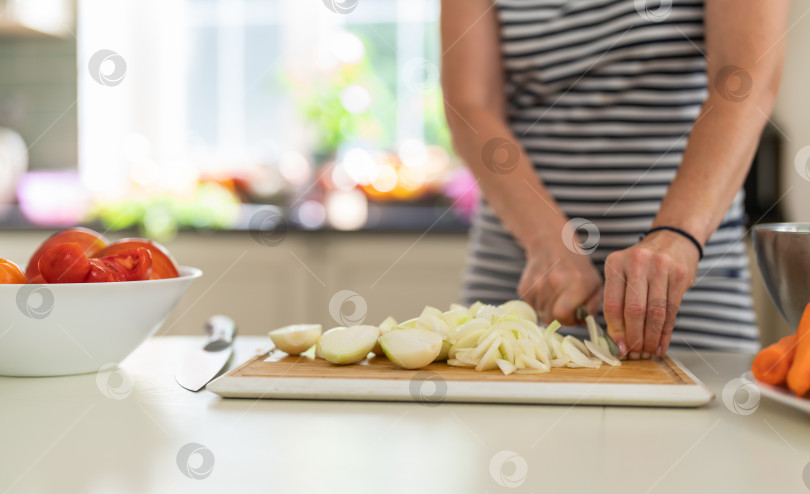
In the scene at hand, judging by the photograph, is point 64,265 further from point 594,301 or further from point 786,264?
point 786,264

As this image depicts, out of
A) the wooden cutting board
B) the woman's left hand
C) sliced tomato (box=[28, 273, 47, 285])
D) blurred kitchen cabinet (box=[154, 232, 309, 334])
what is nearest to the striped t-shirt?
the woman's left hand

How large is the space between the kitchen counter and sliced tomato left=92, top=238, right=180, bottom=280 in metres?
0.13

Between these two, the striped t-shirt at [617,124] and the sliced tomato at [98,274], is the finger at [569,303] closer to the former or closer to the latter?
the striped t-shirt at [617,124]

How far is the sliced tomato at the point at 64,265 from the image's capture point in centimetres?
71

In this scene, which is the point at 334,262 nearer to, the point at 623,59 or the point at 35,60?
the point at 623,59

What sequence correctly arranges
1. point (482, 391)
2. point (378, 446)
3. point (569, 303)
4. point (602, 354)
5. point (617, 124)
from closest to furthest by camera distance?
1. point (378, 446)
2. point (482, 391)
3. point (602, 354)
4. point (569, 303)
5. point (617, 124)

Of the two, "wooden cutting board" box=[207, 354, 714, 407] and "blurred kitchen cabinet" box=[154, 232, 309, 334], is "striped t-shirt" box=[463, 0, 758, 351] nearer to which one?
"wooden cutting board" box=[207, 354, 714, 407]

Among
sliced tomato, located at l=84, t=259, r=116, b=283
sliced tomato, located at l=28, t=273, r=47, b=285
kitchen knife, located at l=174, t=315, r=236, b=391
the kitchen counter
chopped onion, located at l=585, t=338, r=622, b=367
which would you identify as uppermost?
sliced tomato, located at l=84, t=259, r=116, b=283

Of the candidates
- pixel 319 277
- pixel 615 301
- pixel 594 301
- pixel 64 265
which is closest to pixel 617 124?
pixel 594 301

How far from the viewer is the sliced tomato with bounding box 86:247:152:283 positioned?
720 mm

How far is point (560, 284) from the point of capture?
2.93 ft

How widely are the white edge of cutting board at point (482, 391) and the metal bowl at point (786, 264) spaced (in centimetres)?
17

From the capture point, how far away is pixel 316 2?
3.08 metres

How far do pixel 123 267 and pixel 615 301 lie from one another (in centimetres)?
50
